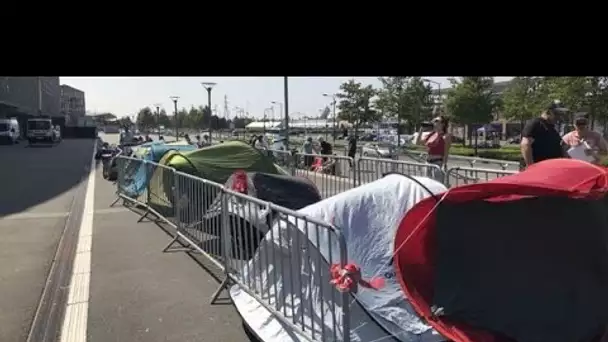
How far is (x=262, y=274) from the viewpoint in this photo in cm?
491

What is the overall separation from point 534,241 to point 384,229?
3.50ft

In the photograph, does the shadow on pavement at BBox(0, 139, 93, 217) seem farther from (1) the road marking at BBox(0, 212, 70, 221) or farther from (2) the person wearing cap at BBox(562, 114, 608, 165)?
(2) the person wearing cap at BBox(562, 114, 608, 165)

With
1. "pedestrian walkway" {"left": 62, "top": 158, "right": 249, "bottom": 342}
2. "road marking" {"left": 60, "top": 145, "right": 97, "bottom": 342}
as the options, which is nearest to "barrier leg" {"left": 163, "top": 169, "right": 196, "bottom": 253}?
"pedestrian walkway" {"left": 62, "top": 158, "right": 249, "bottom": 342}

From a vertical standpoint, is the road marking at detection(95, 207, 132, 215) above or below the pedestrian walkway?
below

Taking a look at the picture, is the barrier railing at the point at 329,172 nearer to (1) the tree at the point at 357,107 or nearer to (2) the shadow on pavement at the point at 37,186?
(2) the shadow on pavement at the point at 37,186

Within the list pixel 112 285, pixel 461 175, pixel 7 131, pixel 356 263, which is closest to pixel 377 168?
pixel 461 175

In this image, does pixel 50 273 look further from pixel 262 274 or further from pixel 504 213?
pixel 504 213

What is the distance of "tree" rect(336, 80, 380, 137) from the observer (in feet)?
159

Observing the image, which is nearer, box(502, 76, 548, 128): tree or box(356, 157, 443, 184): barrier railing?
box(356, 157, 443, 184): barrier railing

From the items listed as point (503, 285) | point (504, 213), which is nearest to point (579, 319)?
point (503, 285)

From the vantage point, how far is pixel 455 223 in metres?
3.82

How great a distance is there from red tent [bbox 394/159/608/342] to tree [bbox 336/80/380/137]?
4430 cm

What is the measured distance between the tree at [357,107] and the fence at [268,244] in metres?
38.6
